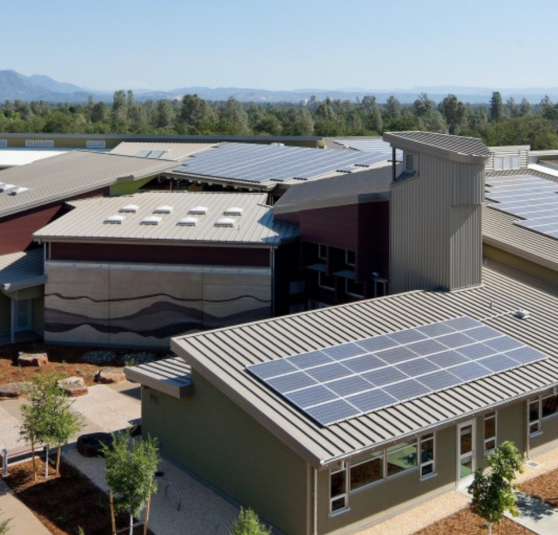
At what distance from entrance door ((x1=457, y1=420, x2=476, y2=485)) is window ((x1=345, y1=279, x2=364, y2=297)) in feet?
A: 33.3

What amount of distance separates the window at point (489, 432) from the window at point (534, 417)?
1.72m

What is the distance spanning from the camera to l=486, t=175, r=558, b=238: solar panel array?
96.9 ft

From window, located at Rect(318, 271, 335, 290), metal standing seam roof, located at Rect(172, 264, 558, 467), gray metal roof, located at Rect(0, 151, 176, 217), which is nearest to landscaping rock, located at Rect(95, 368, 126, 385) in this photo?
window, located at Rect(318, 271, 335, 290)

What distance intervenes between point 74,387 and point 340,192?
1221 cm

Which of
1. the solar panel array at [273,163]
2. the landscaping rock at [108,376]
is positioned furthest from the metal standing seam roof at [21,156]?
the landscaping rock at [108,376]

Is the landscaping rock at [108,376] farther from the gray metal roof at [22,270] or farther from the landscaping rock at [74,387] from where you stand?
the gray metal roof at [22,270]

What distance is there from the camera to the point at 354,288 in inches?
1164

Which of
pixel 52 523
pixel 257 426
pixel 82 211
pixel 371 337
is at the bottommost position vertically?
pixel 52 523

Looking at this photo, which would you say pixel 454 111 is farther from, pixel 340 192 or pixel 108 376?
pixel 108 376

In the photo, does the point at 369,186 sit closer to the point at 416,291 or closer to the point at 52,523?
the point at 416,291

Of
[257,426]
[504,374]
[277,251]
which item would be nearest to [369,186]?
[277,251]

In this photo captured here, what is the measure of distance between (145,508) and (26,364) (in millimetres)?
13376

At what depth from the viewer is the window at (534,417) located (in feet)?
69.9

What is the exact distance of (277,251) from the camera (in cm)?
3083
